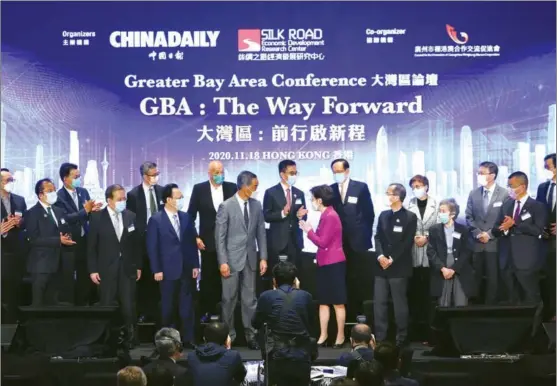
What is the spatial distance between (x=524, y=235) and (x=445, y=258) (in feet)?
2.99

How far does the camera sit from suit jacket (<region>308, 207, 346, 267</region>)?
9992 mm

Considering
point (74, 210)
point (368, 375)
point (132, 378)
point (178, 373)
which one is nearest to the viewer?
point (132, 378)

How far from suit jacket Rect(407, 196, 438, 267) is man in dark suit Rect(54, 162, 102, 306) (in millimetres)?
3203

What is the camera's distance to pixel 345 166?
1061cm

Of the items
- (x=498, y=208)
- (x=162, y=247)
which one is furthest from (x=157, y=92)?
(x=498, y=208)

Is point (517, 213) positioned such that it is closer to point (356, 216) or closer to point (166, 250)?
point (356, 216)

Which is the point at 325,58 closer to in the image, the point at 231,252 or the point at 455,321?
the point at 231,252

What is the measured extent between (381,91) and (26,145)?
3716 mm

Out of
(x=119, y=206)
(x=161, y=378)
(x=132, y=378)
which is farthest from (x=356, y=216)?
(x=132, y=378)

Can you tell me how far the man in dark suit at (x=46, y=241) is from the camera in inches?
409

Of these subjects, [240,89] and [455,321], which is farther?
[240,89]

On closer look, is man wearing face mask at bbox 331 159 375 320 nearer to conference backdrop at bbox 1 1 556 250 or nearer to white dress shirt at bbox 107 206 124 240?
conference backdrop at bbox 1 1 556 250

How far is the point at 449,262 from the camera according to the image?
33.4ft

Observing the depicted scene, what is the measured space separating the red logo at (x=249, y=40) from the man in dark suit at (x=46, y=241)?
7.98 feet
